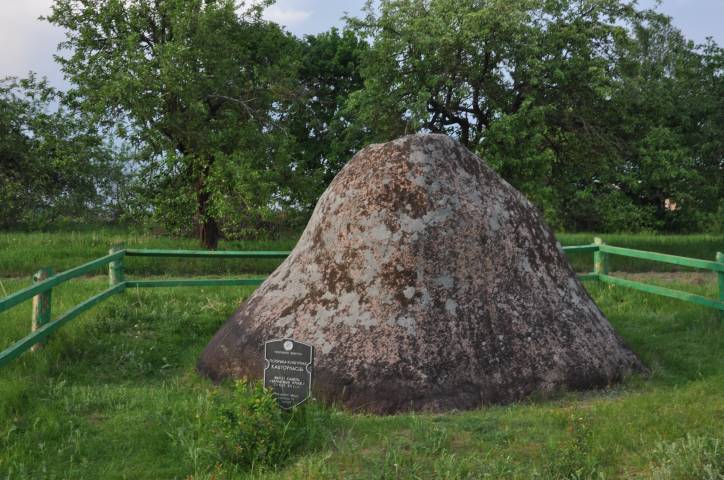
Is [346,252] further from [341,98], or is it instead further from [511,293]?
[341,98]

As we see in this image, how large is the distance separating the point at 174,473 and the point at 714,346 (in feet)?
23.4

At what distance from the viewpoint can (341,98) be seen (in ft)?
106

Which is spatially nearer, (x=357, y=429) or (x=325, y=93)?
(x=357, y=429)

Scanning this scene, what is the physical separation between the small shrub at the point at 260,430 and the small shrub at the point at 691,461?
2.45 metres

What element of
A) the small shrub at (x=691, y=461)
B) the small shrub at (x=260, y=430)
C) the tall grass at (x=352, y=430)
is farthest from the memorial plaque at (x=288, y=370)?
the small shrub at (x=691, y=461)

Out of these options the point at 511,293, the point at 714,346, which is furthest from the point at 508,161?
the point at 511,293

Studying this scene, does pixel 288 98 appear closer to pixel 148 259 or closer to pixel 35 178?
pixel 148 259

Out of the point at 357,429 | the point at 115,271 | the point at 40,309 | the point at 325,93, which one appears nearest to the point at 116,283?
the point at 115,271

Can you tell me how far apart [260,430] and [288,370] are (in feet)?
2.35

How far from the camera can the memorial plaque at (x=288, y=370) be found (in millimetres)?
6070

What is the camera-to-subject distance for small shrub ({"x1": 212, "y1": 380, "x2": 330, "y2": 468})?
5473 millimetres

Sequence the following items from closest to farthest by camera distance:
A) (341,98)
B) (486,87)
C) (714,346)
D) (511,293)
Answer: (511,293)
(714,346)
(486,87)
(341,98)

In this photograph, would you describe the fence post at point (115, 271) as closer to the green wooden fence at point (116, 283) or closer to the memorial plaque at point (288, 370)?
the green wooden fence at point (116, 283)

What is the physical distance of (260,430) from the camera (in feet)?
18.2
